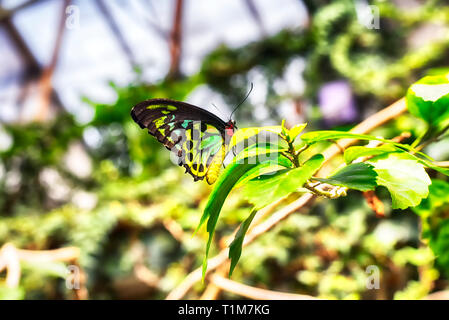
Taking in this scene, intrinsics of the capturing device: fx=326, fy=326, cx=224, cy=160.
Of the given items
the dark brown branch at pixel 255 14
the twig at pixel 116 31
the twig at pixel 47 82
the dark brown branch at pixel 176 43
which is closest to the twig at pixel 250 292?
the dark brown branch at pixel 176 43

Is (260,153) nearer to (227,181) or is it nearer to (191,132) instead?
(227,181)

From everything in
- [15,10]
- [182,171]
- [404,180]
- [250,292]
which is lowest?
[250,292]

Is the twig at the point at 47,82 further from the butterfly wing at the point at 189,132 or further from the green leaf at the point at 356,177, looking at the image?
the green leaf at the point at 356,177

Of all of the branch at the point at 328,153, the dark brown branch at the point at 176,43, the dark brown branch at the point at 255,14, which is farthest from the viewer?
the dark brown branch at the point at 255,14

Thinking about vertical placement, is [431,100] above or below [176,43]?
below

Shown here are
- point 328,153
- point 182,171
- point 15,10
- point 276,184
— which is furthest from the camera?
point 15,10

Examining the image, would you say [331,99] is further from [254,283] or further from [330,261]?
[254,283]

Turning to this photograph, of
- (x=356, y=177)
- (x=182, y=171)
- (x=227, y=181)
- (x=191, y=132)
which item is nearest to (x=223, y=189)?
(x=227, y=181)
